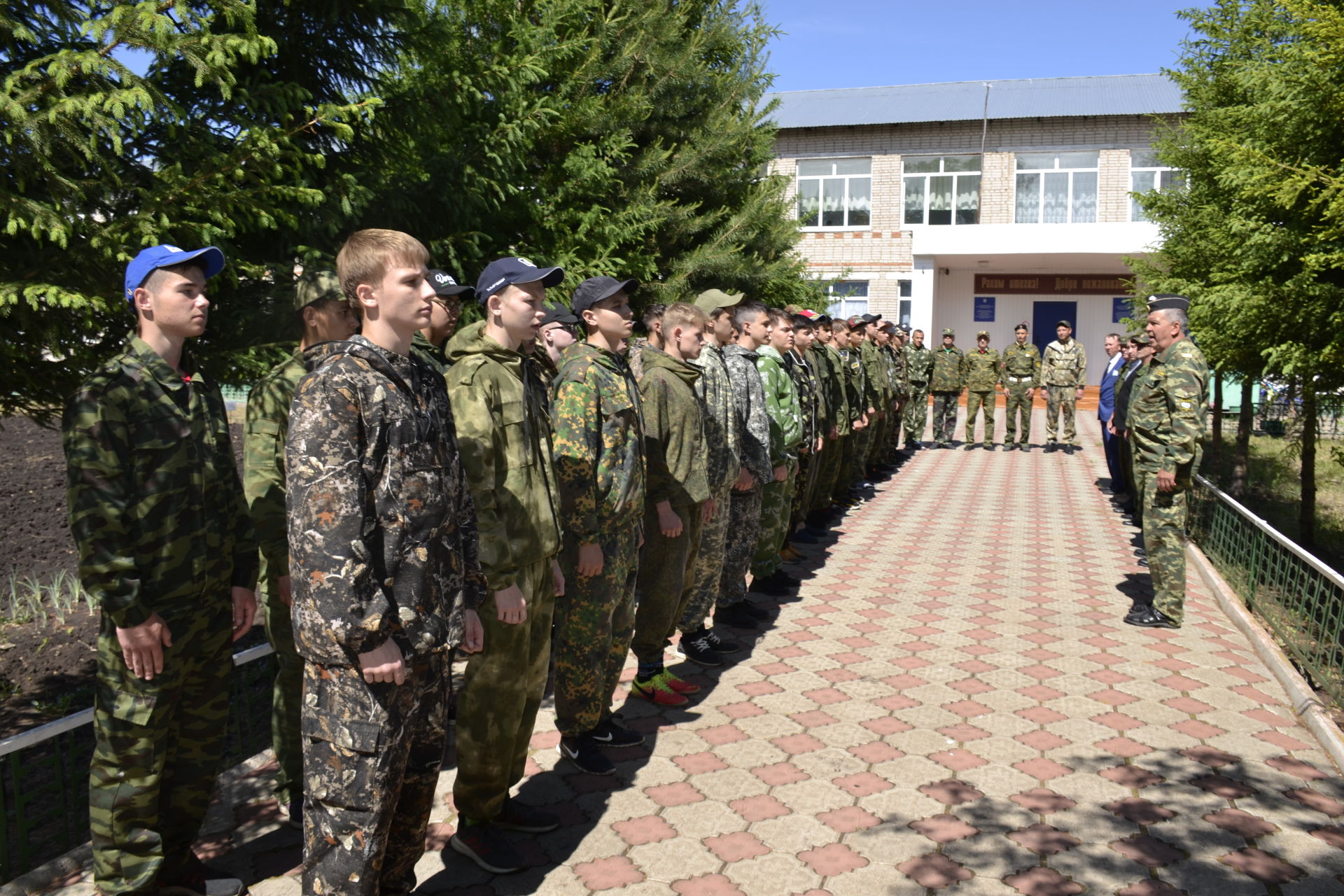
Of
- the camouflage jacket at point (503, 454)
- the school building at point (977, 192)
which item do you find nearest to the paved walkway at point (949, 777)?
the camouflage jacket at point (503, 454)

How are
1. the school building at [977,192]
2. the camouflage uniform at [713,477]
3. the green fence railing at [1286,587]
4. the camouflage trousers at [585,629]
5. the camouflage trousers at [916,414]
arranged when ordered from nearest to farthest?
the camouflage trousers at [585,629]
the green fence railing at [1286,587]
the camouflage uniform at [713,477]
the camouflage trousers at [916,414]
the school building at [977,192]

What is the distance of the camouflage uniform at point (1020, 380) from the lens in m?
16.3

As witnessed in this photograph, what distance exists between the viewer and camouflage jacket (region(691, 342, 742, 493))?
558cm

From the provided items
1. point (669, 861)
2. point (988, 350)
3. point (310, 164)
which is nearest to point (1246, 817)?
point (669, 861)

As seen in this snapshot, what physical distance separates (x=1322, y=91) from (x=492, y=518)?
858 centimetres

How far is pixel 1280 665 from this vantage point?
5.68m

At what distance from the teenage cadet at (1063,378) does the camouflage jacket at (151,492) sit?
47.7 feet

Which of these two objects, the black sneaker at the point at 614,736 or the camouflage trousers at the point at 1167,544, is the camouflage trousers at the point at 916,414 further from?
the black sneaker at the point at 614,736

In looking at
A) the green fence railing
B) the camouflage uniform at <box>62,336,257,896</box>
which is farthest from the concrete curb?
the camouflage uniform at <box>62,336,257,896</box>

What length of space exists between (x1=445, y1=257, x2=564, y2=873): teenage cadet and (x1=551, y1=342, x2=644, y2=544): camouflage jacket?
1.45 feet

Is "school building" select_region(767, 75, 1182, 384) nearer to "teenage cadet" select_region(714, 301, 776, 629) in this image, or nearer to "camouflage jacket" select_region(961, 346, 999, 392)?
"camouflage jacket" select_region(961, 346, 999, 392)

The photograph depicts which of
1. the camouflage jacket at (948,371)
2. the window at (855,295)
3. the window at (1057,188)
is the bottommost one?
the camouflage jacket at (948,371)

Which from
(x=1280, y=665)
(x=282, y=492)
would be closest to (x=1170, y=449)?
(x=1280, y=665)

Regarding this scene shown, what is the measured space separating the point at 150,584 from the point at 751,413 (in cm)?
404
